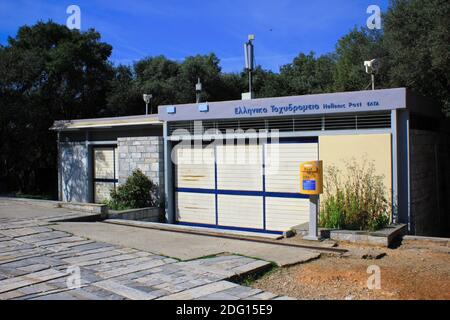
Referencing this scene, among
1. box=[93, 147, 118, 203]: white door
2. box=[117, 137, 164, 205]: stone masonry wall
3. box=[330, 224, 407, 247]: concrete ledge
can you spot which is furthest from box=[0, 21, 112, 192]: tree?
box=[330, 224, 407, 247]: concrete ledge

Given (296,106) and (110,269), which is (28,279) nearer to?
(110,269)

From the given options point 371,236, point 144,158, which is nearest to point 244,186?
point 144,158

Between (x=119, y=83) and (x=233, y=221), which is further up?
(x=119, y=83)

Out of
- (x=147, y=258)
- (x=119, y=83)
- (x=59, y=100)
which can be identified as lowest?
(x=147, y=258)

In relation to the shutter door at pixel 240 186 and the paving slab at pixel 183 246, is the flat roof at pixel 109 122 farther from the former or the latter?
the paving slab at pixel 183 246

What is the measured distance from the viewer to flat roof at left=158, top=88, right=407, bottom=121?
10.1m

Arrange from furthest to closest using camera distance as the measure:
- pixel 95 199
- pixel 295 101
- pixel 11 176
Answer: pixel 11 176 → pixel 95 199 → pixel 295 101

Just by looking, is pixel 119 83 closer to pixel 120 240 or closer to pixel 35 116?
pixel 35 116

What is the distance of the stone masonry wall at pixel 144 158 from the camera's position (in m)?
13.9

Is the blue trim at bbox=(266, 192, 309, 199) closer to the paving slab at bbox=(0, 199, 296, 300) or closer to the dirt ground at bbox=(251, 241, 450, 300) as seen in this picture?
the paving slab at bbox=(0, 199, 296, 300)

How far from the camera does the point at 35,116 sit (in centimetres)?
1931

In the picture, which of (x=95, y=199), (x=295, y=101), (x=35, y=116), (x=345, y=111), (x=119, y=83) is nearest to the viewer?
(x=345, y=111)

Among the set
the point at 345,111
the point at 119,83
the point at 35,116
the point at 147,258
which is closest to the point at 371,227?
the point at 345,111

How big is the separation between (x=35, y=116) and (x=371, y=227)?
1476cm
